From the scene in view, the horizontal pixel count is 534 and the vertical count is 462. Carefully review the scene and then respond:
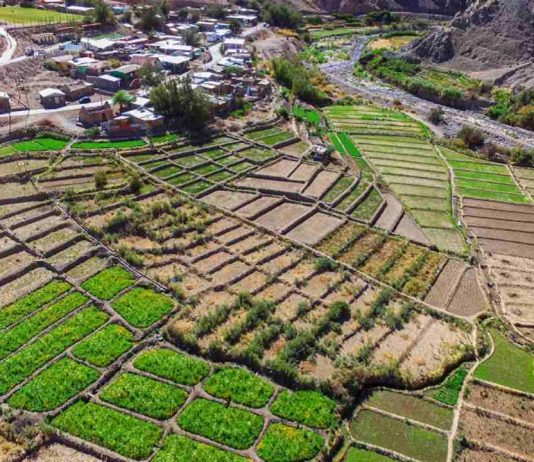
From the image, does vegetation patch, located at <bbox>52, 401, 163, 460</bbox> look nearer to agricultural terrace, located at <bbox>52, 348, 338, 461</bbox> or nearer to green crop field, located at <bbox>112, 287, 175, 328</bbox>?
agricultural terrace, located at <bbox>52, 348, 338, 461</bbox>

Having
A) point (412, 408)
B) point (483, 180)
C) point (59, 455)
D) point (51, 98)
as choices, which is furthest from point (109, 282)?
point (483, 180)

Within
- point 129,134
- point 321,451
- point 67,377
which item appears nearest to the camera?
point 321,451

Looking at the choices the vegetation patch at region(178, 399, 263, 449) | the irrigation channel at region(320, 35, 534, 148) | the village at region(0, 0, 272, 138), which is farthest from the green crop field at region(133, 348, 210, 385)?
the irrigation channel at region(320, 35, 534, 148)

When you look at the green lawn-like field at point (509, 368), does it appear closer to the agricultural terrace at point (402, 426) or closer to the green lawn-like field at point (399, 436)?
the agricultural terrace at point (402, 426)

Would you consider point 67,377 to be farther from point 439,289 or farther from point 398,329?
point 439,289

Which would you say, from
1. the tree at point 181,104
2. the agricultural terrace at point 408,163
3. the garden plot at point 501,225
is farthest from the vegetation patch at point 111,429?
the tree at point 181,104

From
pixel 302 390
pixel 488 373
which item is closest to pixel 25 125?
pixel 302 390

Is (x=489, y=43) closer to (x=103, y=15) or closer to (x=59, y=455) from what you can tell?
→ (x=103, y=15)
